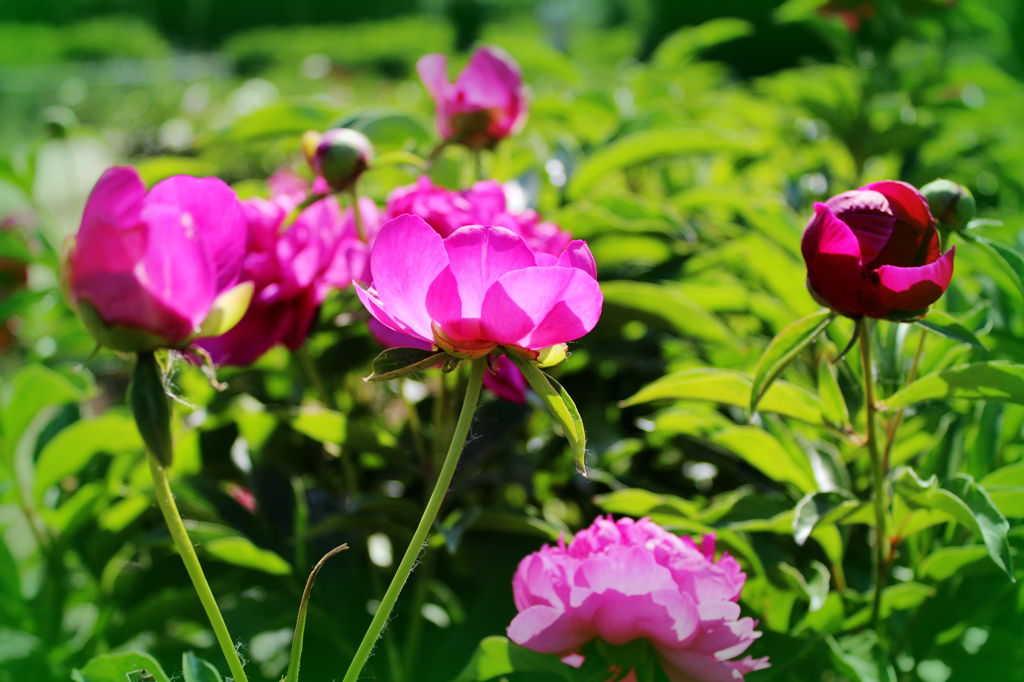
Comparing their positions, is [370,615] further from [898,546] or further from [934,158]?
[934,158]

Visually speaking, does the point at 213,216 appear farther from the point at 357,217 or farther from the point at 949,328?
the point at 949,328

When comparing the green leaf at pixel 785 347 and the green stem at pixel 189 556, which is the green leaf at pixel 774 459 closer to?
the green leaf at pixel 785 347

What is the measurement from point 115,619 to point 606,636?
53 centimetres

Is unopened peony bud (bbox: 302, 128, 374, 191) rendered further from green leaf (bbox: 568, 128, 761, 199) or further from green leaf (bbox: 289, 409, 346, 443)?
green leaf (bbox: 568, 128, 761, 199)

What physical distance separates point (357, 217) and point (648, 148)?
293 millimetres

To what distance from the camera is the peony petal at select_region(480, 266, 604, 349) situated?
39cm

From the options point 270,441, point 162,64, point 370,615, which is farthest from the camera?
point 162,64

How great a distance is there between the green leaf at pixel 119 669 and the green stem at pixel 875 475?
14.1 inches

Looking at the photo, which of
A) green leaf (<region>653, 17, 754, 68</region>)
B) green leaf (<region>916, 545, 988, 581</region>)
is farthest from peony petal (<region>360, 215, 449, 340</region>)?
green leaf (<region>653, 17, 754, 68</region>)

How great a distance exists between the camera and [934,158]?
131 cm

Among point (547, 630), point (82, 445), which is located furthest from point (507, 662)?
point (82, 445)

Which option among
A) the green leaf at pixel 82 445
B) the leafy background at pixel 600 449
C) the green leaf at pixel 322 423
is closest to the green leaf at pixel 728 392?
the leafy background at pixel 600 449

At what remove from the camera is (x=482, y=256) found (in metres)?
0.41

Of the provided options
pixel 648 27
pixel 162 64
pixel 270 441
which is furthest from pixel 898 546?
pixel 162 64
